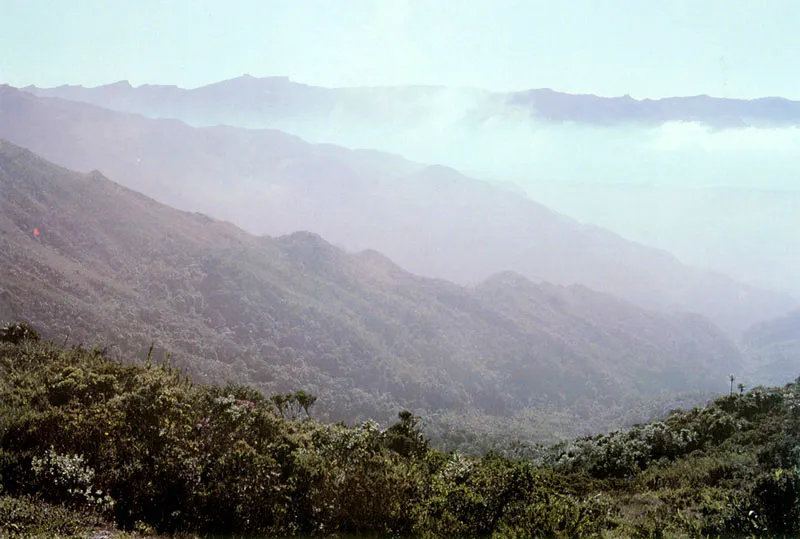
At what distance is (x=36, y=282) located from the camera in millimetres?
164000

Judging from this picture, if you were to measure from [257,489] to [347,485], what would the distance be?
7.08 ft

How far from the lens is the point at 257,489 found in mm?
13602

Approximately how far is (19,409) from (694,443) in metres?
39.9

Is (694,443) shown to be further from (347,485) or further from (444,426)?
(444,426)

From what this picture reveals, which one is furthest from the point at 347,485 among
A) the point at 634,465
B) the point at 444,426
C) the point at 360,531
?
the point at 444,426

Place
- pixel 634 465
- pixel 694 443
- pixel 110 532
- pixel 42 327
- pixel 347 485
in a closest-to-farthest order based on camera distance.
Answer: pixel 110 532 → pixel 347 485 → pixel 634 465 → pixel 694 443 → pixel 42 327

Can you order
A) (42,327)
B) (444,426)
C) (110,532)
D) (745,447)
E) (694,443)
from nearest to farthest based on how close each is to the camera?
(110,532) < (745,447) < (694,443) < (42,327) < (444,426)

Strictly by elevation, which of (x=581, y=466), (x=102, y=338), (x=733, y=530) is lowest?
(x=102, y=338)

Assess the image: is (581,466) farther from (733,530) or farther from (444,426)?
(444,426)

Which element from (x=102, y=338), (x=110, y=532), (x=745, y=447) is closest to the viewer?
(x=110, y=532)

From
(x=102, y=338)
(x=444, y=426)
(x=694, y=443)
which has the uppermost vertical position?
(x=694, y=443)

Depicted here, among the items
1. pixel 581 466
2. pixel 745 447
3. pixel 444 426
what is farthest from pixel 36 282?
pixel 745 447

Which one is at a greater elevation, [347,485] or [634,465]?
[347,485]

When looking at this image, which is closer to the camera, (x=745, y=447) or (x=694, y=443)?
(x=745, y=447)
